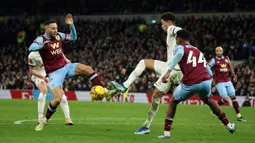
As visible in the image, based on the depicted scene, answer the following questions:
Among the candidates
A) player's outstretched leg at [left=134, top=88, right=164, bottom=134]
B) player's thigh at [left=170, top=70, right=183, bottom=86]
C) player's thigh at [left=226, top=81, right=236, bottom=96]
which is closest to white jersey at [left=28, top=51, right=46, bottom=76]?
player's outstretched leg at [left=134, top=88, right=164, bottom=134]

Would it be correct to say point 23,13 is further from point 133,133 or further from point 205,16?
point 133,133

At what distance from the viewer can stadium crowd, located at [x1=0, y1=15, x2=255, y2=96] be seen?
115 feet

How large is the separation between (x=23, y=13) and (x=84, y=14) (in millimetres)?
6956

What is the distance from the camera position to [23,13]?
2064 inches

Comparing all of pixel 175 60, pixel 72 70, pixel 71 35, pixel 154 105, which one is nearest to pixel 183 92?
pixel 175 60

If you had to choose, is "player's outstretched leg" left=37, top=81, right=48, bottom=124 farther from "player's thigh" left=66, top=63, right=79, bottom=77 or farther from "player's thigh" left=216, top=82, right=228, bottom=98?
"player's thigh" left=216, top=82, right=228, bottom=98

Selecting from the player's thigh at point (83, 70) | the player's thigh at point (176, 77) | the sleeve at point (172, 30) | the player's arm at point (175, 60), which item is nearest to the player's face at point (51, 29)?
the player's thigh at point (83, 70)

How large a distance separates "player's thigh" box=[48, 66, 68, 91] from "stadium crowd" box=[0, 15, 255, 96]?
17.7m

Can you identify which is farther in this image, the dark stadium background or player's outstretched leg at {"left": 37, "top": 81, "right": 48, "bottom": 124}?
the dark stadium background

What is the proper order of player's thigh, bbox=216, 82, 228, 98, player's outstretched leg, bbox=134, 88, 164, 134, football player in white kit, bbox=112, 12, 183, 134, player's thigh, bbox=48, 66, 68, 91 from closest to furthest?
football player in white kit, bbox=112, 12, 183, 134
player's outstretched leg, bbox=134, 88, 164, 134
player's thigh, bbox=48, 66, 68, 91
player's thigh, bbox=216, 82, 228, 98

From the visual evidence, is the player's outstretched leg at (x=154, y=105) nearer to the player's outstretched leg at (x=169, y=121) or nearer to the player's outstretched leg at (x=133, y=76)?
the player's outstretched leg at (x=133, y=76)

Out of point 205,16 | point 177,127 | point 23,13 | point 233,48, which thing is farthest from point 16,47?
point 177,127

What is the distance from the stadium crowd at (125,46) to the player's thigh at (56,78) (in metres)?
17.7

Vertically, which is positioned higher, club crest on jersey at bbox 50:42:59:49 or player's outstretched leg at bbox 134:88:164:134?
club crest on jersey at bbox 50:42:59:49
